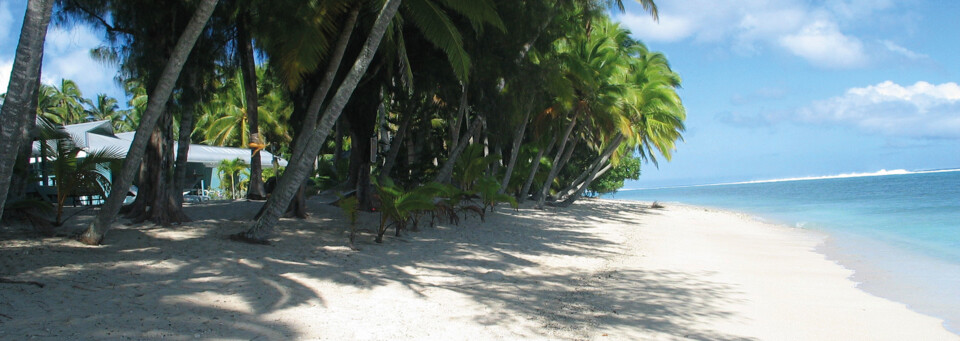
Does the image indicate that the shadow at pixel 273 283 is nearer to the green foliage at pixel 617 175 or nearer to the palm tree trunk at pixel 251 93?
the palm tree trunk at pixel 251 93

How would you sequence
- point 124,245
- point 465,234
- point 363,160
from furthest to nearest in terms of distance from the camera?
point 363,160 < point 465,234 < point 124,245

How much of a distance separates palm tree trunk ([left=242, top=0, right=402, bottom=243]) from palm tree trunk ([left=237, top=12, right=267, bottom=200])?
3782 millimetres

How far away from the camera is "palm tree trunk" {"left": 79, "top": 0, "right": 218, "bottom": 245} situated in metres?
5.53

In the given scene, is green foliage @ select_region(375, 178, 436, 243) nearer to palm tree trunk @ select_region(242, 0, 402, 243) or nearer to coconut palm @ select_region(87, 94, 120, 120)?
palm tree trunk @ select_region(242, 0, 402, 243)

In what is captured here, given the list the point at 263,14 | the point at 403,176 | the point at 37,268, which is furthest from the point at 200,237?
the point at 403,176

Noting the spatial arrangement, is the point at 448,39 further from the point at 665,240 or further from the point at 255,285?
the point at 665,240

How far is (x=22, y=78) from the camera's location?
3549 mm

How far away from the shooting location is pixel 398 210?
7.92 metres

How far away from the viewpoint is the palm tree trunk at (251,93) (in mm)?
10023

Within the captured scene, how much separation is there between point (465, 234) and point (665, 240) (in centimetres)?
423

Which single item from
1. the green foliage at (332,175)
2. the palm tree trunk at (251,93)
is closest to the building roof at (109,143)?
the palm tree trunk at (251,93)

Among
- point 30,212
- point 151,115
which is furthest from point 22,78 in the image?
point 30,212

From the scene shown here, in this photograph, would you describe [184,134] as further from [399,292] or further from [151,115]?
[399,292]

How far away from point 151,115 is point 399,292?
9.76 ft
